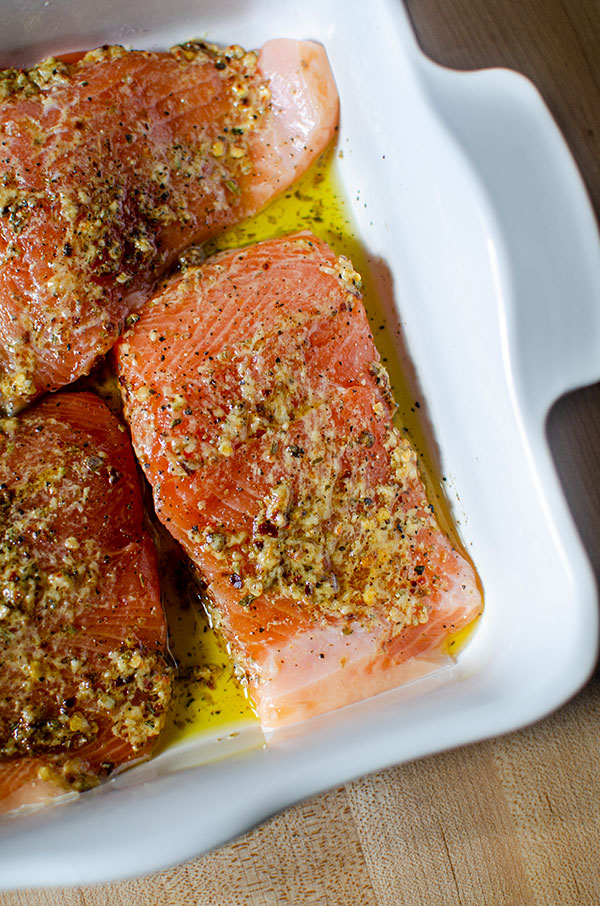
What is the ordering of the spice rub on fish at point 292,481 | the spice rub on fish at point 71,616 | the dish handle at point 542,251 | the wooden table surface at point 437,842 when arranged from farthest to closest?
1. the wooden table surface at point 437,842
2. the spice rub on fish at point 292,481
3. the spice rub on fish at point 71,616
4. the dish handle at point 542,251

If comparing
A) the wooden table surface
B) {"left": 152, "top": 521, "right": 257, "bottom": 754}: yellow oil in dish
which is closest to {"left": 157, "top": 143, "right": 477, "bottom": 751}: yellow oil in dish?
{"left": 152, "top": 521, "right": 257, "bottom": 754}: yellow oil in dish

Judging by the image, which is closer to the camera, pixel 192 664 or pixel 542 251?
pixel 542 251

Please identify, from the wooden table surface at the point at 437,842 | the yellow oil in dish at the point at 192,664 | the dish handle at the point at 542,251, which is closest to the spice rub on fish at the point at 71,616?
the yellow oil in dish at the point at 192,664

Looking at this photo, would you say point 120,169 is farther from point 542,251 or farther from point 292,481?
point 542,251

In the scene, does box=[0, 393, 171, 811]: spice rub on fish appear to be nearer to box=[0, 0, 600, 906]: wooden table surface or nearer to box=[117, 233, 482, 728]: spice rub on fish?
box=[117, 233, 482, 728]: spice rub on fish

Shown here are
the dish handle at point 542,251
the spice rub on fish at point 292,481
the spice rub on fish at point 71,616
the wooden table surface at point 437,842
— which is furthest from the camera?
the wooden table surface at point 437,842

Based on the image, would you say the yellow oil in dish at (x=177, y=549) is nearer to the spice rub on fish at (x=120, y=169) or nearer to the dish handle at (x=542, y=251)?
the spice rub on fish at (x=120, y=169)

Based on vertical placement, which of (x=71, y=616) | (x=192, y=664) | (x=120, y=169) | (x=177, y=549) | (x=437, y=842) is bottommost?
(x=437, y=842)

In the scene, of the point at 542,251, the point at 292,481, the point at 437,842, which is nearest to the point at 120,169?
the point at 292,481
